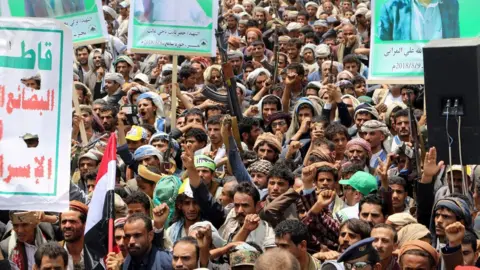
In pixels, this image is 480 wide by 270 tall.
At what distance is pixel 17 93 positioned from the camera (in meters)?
9.46

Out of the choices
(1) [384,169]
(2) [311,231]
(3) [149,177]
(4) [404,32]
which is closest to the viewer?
(2) [311,231]

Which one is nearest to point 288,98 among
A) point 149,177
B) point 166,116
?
point 166,116

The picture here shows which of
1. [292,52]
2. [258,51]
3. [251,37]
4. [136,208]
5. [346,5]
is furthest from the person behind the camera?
[346,5]

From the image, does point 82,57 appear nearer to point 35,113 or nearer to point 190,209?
point 190,209

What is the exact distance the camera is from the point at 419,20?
13883 mm

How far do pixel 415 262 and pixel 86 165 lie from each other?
15.5 feet

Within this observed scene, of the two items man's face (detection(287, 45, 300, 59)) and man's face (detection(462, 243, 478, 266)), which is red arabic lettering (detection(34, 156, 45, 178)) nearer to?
man's face (detection(462, 243, 478, 266))

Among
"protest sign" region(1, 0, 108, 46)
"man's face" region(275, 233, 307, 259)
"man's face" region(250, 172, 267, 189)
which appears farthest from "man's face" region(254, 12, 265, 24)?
"man's face" region(275, 233, 307, 259)

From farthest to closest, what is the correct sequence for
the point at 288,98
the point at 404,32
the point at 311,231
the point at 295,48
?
the point at 295,48
the point at 288,98
the point at 404,32
the point at 311,231

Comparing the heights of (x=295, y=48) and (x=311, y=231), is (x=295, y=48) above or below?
above

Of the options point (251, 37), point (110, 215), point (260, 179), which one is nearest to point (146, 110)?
point (260, 179)

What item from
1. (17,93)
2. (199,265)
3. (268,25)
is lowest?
(199,265)

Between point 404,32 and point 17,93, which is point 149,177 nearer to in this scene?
point 404,32

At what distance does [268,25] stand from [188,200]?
10.8 metres
